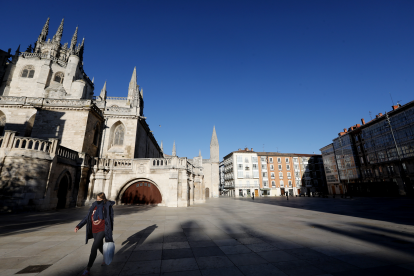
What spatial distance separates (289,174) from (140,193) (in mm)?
57000

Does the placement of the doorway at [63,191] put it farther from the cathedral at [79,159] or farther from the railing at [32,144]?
the railing at [32,144]

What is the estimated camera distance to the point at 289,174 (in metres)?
62.3

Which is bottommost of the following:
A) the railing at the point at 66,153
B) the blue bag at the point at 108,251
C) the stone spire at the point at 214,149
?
the blue bag at the point at 108,251

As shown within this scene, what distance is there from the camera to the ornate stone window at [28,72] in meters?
34.6

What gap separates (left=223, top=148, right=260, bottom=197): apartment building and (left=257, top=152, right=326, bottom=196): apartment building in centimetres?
199

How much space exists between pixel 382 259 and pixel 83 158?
1916 centimetres

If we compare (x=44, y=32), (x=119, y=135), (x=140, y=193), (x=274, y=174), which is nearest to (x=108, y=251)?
(x=140, y=193)

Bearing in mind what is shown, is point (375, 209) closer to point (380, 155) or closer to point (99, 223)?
point (99, 223)

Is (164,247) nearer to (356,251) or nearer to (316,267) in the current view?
(316,267)


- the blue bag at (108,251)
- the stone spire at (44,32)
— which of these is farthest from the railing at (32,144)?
the stone spire at (44,32)

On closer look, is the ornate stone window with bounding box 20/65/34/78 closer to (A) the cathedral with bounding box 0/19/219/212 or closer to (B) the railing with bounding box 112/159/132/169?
(A) the cathedral with bounding box 0/19/219/212

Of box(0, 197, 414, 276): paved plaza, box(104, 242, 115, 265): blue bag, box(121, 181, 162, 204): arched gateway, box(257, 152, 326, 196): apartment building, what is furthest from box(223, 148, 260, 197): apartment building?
box(104, 242, 115, 265): blue bag

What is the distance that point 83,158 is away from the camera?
52.6ft

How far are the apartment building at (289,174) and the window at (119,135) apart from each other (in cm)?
4968
